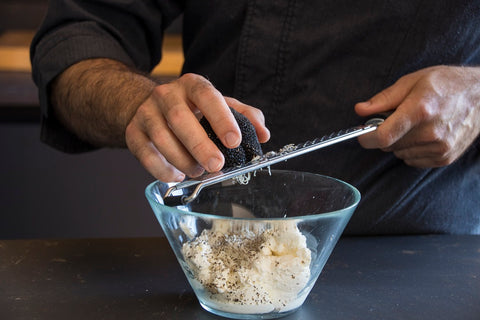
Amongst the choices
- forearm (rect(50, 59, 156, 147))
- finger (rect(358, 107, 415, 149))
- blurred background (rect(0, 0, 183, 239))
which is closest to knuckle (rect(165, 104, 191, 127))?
forearm (rect(50, 59, 156, 147))

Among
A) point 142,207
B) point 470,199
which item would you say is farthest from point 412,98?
point 142,207

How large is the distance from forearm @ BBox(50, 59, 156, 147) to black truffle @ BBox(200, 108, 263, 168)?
6.8 inches

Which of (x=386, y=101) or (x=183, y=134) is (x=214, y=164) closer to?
(x=183, y=134)

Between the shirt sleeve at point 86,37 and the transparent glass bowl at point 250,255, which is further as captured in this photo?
the shirt sleeve at point 86,37

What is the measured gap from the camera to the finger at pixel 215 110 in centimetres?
56

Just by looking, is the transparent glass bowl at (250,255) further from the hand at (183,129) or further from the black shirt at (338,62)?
the black shirt at (338,62)

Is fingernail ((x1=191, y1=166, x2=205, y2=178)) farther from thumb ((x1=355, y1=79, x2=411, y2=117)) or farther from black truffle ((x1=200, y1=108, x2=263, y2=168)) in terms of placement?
thumb ((x1=355, y1=79, x2=411, y2=117))

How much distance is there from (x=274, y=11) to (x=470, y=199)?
0.40 meters

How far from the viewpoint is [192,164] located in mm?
612

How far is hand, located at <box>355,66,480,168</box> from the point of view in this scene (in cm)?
73

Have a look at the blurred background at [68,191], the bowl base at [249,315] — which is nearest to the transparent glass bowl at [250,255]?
the bowl base at [249,315]

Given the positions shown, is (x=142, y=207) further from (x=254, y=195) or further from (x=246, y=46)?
(x=254, y=195)

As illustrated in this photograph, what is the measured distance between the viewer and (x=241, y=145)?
60 centimetres

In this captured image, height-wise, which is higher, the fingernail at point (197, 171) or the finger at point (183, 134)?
the finger at point (183, 134)
